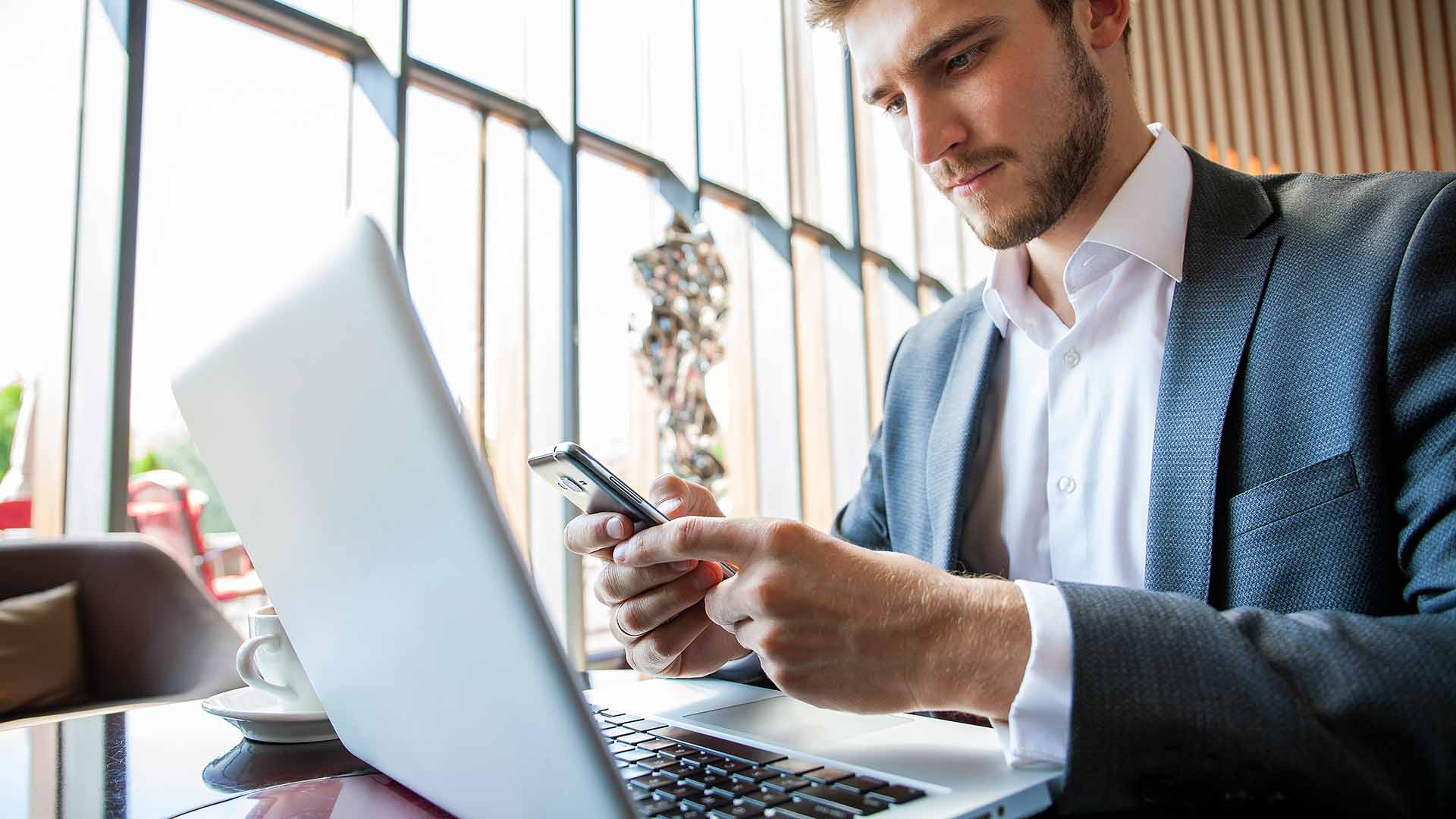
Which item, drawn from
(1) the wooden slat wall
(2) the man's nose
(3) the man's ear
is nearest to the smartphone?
(2) the man's nose

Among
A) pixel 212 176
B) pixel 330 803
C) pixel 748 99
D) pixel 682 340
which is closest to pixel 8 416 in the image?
pixel 212 176

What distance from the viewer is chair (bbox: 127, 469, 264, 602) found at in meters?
2.90

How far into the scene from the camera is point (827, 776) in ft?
1.93

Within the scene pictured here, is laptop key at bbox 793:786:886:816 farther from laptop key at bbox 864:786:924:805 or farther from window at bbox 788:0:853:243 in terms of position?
window at bbox 788:0:853:243

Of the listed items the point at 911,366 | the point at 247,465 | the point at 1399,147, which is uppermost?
the point at 1399,147

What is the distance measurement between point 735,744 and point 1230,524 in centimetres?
62

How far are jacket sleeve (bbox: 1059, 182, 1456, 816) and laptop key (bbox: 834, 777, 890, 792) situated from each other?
0.12 meters

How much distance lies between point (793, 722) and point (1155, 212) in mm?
886

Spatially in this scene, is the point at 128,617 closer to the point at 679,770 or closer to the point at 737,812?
the point at 679,770

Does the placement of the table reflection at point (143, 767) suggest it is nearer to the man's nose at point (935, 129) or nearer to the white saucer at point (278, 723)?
the white saucer at point (278, 723)

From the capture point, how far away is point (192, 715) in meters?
1.08

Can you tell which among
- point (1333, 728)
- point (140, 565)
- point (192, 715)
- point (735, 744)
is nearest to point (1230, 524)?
point (1333, 728)

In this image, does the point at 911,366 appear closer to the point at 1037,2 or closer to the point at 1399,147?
the point at 1037,2

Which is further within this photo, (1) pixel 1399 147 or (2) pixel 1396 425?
(1) pixel 1399 147
